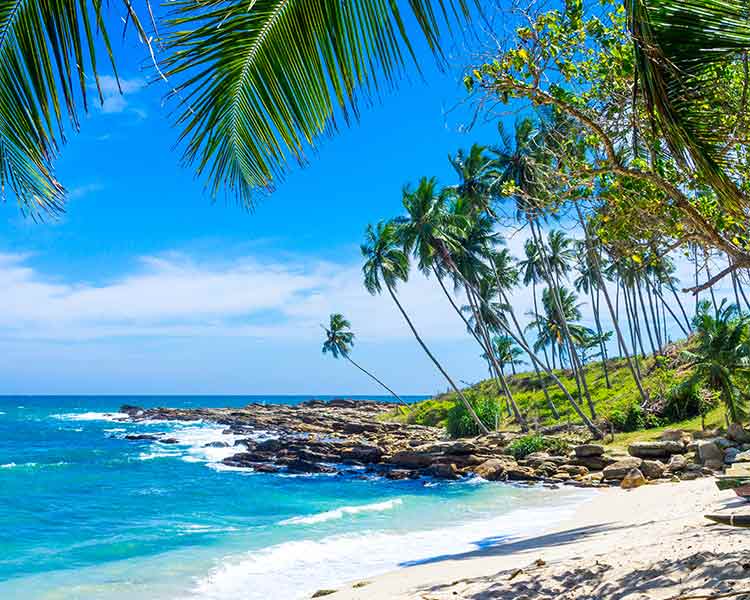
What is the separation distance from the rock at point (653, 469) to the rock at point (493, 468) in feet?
18.5

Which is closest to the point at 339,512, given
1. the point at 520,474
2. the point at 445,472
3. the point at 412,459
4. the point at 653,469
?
the point at 445,472

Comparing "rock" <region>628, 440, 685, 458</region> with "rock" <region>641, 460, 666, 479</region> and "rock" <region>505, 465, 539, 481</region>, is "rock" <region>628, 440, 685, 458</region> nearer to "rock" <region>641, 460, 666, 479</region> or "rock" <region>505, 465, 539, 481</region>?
"rock" <region>641, 460, 666, 479</region>

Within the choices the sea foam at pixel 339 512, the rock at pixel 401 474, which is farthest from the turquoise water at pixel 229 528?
the rock at pixel 401 474

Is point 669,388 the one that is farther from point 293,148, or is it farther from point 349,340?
point 349,340

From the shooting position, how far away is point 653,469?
1870 centimetres

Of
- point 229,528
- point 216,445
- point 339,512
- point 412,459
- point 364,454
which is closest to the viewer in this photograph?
point 229,528

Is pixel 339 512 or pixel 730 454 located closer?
pixel 730 454

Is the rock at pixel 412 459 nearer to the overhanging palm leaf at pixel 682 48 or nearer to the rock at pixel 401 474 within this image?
the rock at pixel 401 474

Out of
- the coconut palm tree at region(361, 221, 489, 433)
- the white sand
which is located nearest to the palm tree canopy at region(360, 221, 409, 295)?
the coconut palm tree at region(361, 221, 489, 433)

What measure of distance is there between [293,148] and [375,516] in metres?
16.1

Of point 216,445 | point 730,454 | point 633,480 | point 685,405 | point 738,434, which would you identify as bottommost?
point 216,445

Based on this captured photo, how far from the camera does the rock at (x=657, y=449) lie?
20344 mm

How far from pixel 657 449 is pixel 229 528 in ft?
47.1

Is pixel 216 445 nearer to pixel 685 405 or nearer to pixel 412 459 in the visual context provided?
pixel 412 459
